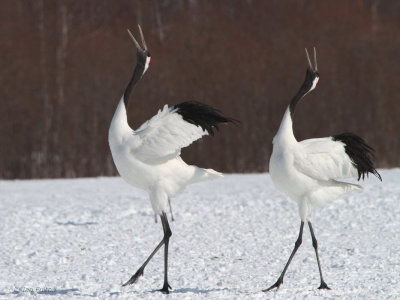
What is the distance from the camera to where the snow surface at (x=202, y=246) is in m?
5.64

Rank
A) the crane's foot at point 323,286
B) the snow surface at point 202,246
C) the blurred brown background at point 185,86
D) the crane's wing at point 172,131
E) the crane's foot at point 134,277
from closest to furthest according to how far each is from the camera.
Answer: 1. the crane's wing at point 172,131
2. the crane's foot at point 323,286
3. the snow surface at point 202,246
4. the crane's foot at point 134,277
5. the blurred brown background at point 185,86

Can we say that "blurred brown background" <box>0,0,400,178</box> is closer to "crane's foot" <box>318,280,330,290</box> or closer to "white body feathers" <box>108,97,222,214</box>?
"white body feathers" <box>108,97,222,214</box>

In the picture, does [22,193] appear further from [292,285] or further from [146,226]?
[292,285]

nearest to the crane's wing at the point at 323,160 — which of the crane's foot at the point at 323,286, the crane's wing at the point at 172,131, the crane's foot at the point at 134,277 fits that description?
Result: the crane's wing at the point at 172,131

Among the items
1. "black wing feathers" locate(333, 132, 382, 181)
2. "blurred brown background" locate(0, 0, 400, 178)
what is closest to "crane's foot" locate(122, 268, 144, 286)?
"black wing feathers" locate(333, 132, 382, 181)

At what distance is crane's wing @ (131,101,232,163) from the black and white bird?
50 centimetres

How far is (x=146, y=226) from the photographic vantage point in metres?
8.52

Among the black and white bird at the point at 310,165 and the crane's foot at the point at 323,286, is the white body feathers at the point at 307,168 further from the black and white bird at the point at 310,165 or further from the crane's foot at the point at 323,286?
the crane's foot at the point at 323,286

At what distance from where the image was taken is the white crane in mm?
5345

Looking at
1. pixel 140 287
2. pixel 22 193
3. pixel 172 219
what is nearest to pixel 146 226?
pixel 172 219

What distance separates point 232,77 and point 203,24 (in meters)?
1.47

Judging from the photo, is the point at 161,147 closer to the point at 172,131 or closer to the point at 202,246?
the point at 172,131

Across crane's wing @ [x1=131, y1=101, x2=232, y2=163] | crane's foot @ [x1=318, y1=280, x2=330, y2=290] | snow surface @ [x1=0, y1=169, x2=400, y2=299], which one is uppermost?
crane's wing @ [x1=131, y1=101, x2=232, y2=163]

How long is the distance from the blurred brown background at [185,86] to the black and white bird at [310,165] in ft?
31.2
